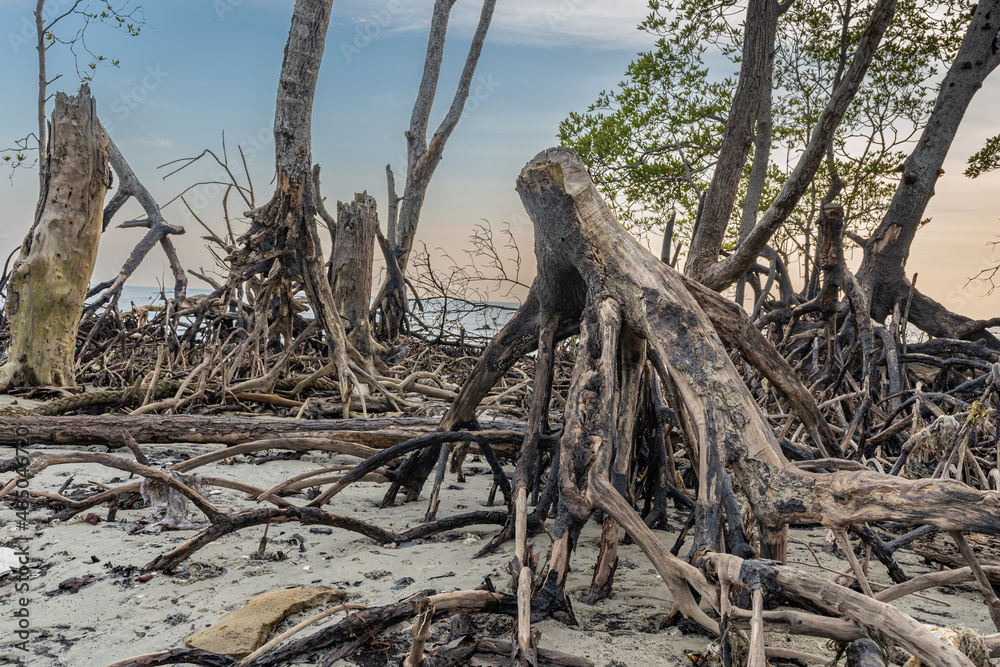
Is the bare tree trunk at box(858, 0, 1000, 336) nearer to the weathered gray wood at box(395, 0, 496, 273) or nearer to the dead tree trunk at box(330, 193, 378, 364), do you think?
the dead tree trunk at box(330, 193, 378, 364)

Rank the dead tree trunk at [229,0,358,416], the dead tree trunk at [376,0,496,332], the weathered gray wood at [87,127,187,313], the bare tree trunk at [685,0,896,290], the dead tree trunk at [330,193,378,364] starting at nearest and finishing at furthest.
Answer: the bare tree trunk at [685,0,896,290] → the dead tree trunk at [229,0,358,416] → the weathered gray wood at [87,127,187,313] → the dead tree trunk at [330,193,378,364] → the dead tree trunk at [376,0,496,332]

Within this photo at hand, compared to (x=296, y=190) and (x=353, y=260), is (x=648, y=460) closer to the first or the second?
(x=296, y=190)

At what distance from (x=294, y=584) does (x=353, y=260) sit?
229 inches

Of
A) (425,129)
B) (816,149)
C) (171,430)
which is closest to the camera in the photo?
(816,149)

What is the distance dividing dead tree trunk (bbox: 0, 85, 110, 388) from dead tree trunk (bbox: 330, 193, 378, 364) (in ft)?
8.40

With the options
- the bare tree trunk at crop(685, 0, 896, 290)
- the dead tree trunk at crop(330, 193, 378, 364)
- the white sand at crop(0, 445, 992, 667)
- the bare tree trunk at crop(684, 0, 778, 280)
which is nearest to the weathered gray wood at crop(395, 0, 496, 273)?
the dead tree trunk at crop(330, 193, 378, 364)

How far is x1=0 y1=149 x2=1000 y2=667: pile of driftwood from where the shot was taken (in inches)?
51.0

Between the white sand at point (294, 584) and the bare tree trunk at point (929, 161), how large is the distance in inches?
153

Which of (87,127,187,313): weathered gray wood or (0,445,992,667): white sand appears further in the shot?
(87,127,187,313): weathered gray wood

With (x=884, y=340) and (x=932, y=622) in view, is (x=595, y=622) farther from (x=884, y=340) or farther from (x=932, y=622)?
(x=884, y=340)

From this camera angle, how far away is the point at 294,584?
2129mm

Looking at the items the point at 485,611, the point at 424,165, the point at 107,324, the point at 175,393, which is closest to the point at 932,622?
the point at 485,611

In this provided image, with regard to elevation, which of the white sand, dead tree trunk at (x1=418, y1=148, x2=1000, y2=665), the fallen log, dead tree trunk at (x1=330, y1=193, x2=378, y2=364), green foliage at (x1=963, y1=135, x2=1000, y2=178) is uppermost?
green foliage at (x1=963, y1=135, x2=1000, y2=178)

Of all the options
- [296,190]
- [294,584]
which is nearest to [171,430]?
[294,584]
